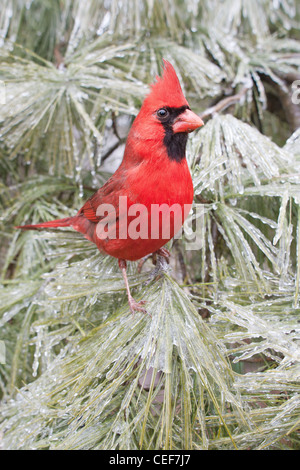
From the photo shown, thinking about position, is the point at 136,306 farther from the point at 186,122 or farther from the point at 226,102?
the point at 226,102

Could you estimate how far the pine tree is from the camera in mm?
733

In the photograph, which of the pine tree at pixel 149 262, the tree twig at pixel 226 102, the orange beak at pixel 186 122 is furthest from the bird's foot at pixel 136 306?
the tree twig at pixel 226 102

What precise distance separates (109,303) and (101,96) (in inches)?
22.6

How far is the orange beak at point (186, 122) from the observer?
37.0 inches

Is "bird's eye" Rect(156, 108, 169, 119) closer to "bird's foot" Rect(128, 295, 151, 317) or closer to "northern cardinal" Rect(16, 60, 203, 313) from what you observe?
"northern cardinal" Rect(16, 60, 203, 313)

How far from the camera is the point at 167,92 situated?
0.95 metres

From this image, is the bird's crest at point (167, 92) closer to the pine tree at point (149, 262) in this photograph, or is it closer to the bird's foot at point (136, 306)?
the pine tree at point (149, 262)

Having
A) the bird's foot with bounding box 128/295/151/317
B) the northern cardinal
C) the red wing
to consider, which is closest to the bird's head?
the northern cardinal

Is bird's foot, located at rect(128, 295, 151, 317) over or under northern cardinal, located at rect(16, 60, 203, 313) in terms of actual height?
under

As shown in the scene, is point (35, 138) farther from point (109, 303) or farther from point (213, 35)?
point (213, 35)

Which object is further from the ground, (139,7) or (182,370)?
(139,7)

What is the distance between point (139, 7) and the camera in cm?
145

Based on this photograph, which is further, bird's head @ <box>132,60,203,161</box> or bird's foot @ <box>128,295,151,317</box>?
bird's head @ <box>132,60,203,161</box>

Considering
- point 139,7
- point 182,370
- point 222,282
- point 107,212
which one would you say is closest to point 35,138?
point 107,212
